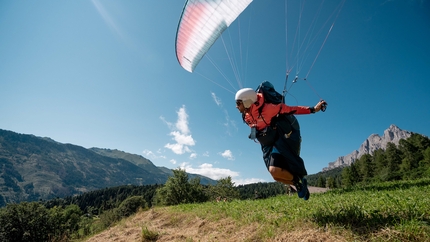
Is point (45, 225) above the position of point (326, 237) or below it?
below

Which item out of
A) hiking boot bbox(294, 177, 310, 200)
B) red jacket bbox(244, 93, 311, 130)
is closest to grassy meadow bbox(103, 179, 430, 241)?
hiking boot bbox(294, 177, 310, 200)

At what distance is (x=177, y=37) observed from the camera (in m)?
8.77

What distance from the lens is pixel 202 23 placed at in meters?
7.82

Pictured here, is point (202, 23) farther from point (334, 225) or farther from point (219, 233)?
point (334, 225)

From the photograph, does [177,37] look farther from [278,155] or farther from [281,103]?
[278,155]

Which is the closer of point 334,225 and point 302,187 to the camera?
point 334,225

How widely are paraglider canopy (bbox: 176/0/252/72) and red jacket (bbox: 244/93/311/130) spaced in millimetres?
4279

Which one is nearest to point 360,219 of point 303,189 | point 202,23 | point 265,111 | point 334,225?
point 334,225

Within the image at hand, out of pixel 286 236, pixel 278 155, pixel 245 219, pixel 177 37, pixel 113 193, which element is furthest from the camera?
pixel 113 193

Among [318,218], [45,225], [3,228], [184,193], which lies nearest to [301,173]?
[318,218]

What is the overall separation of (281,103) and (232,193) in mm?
39803

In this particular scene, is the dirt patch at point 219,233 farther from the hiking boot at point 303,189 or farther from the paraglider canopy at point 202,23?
the paraglider canopy at point 202,23

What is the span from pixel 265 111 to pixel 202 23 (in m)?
5.15

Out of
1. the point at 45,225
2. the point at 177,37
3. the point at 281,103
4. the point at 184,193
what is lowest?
the point at 45,225
